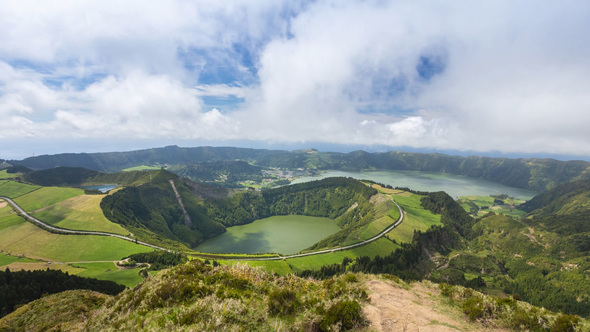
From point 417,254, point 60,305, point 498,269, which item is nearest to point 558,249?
point 498,269

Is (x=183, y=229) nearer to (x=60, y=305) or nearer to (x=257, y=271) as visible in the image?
(x=60, y=305)

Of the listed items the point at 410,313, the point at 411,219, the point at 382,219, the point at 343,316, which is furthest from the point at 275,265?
the point at 411,219

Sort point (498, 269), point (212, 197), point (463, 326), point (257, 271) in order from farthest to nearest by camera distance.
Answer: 1. point (212, 197)
2. point (498, 269)
3. point (257, 271)
4. point (463, 326)

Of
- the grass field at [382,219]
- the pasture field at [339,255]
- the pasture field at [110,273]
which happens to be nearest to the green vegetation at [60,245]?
the pasture field at [110,273]

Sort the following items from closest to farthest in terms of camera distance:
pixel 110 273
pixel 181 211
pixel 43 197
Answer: pixel 110 273 → pixel 43 197 → pixel 181 211

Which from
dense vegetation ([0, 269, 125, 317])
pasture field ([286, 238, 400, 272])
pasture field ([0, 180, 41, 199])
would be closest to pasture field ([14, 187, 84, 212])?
pasture field ([0, 180, 41, 199])

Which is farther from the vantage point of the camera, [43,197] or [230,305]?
[43,197]

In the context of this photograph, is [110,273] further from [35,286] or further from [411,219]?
[411,219]
